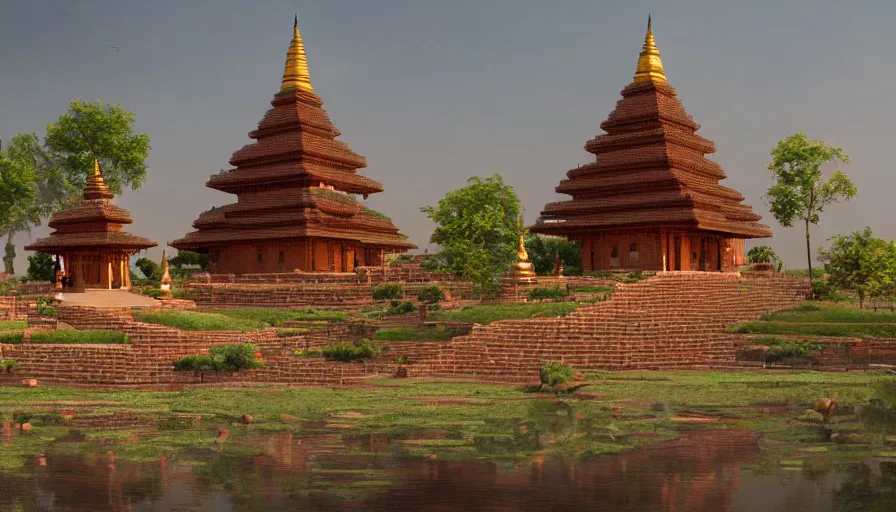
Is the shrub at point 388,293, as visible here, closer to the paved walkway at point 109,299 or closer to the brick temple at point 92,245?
the paved walkway at point 109,299

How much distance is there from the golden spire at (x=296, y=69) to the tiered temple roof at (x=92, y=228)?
1674 cm

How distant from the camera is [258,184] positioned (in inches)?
2429

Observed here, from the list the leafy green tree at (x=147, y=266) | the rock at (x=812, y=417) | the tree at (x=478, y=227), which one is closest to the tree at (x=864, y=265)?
the tree at (x=478, y=227)

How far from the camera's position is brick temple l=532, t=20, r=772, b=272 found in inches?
2192

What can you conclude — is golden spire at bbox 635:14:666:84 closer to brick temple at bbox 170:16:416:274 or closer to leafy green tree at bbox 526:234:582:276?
leafy green tree at bbox 526:234:582:276

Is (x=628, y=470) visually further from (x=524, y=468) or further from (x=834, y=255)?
(x=834, y=255)

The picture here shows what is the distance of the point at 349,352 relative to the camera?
31.5 m

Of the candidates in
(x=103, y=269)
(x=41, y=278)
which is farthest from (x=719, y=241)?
(x=41, y=278)

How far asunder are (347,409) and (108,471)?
769 cm

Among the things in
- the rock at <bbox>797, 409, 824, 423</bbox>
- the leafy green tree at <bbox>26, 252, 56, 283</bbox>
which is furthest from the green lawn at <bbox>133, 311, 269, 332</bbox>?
the leafy green tree at <bbox>26, 252, 56, 283</bbox>

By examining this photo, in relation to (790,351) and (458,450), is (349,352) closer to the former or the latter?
(458,450)

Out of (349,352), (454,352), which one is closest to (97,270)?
(349,352)

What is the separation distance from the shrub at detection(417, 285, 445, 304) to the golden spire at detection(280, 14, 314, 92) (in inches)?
1030

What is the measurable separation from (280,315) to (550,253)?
2646 centimetres
